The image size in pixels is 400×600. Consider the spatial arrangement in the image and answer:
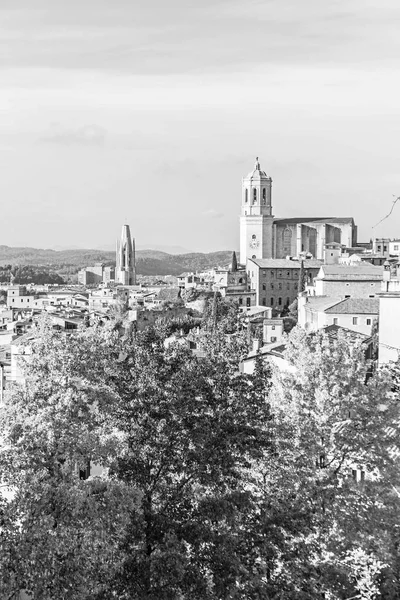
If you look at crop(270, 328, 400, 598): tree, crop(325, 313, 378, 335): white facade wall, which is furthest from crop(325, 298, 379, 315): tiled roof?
crop(270, 328, 400, 598): tree

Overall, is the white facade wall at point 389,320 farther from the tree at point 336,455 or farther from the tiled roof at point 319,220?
the tiled roof at point 319,220

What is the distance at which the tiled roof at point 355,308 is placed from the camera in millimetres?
47969

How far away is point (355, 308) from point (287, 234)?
249ft

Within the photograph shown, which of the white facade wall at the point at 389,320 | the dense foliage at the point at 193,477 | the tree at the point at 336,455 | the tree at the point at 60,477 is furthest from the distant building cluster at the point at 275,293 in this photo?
the tree at the point at 60,477

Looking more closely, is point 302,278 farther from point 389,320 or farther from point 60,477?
point 60,477

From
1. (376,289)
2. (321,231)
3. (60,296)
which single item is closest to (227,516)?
(376,289)

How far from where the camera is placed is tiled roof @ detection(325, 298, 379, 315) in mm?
47969

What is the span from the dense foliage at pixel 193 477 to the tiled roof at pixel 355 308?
103ft

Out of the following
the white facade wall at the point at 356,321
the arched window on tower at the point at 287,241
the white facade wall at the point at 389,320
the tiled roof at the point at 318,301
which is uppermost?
the arched window on tower at the point at 287,241

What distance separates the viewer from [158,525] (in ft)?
47.1

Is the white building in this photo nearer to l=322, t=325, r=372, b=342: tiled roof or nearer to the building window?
l=322, t=325, r=372, b=342: tiled roof

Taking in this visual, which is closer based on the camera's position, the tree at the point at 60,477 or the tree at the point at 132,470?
the tree at the point at 60,477

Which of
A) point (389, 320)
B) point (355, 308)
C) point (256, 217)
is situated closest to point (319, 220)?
point (256, 217)

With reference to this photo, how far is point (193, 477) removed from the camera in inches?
590
